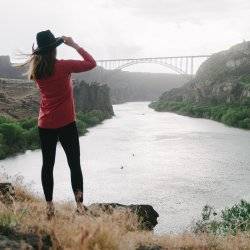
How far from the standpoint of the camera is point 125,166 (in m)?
28.4

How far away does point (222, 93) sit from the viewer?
87.6 metres

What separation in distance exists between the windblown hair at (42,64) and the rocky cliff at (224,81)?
6771 centimetres

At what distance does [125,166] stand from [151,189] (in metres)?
6.99

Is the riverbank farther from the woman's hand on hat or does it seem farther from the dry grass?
the dry grass

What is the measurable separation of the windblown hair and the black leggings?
83cm

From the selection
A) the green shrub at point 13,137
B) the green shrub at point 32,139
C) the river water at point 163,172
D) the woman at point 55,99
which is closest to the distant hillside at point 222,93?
the river water at point 163,172

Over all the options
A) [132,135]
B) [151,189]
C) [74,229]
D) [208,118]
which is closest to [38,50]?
[74,229]

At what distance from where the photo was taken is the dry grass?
5922 mm

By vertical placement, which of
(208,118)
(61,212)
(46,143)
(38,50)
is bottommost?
(208,118)

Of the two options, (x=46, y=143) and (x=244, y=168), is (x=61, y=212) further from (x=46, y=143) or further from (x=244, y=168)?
(x=244, y=168)

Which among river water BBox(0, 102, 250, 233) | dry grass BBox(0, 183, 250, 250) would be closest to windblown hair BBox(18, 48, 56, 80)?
dry grass BBox(0, 183, 250, 250)

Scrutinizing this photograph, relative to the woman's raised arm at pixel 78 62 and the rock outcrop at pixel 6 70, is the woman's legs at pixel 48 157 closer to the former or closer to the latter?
the woman's raised arm at pixel 78 62

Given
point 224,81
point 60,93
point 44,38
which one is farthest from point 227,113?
point 44,38

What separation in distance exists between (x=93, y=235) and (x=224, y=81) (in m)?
91.7
